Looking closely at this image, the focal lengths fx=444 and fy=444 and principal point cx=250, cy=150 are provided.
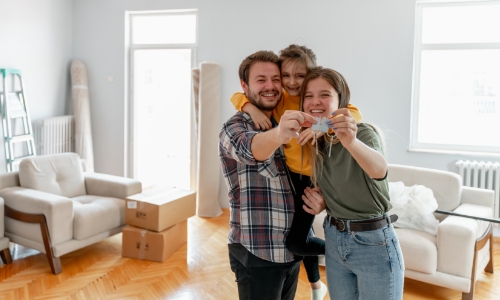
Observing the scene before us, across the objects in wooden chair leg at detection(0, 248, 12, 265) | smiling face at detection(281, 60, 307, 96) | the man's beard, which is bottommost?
wooden chair leg at detection(0, 248, 12, 265)

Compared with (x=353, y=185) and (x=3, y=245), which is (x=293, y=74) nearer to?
(x=353, y=185)

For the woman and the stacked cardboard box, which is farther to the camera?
the stacked cardboard box

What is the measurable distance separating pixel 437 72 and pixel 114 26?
4074 millimetres

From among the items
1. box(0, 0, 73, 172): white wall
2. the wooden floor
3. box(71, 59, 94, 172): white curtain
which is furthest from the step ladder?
the wooden floor

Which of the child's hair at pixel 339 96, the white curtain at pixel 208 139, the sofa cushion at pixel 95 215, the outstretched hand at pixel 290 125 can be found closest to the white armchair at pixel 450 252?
the child's hair at pixel 339 96

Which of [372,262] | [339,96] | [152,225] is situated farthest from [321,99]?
[152,225]

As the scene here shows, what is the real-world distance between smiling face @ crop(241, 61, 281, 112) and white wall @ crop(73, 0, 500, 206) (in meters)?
3.57

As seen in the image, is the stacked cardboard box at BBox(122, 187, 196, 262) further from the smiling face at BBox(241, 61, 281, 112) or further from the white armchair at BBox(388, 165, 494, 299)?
the smiling face at BBox(241, 61, 281, 112)

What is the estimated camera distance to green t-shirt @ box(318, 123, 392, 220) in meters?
1.41

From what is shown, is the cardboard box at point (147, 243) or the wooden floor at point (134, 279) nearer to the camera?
the wooden floor at point (134, 279)

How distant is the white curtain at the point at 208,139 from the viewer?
5.25 m

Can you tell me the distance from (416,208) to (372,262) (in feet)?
6.99

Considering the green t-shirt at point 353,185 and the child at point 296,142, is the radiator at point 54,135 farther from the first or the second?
the green t-shirt at point 353,185

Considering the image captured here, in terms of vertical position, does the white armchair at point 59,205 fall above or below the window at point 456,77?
below
